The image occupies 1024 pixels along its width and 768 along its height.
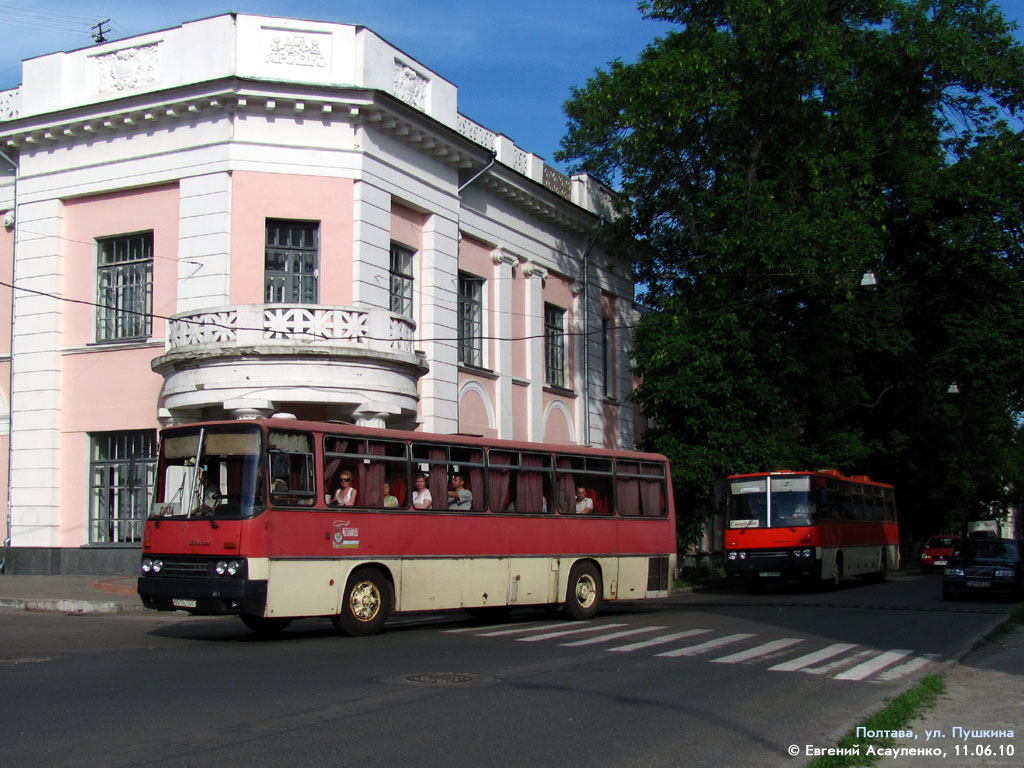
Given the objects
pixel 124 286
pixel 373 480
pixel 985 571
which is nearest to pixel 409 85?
pixel 124 286

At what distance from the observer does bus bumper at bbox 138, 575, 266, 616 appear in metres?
13.6

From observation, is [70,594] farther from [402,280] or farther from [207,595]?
[402,280]

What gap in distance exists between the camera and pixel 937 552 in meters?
46.4

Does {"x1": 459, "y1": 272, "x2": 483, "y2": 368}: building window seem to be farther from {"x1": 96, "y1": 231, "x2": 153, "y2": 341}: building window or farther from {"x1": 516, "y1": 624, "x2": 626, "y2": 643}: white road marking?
{"x1": 516, "y1": 624, "x2": 626, "y2": 643}: white road marking

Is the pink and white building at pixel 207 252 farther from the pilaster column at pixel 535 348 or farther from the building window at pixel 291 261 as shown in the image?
the pilaster column at pixel 535 348

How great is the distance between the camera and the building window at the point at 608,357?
36.7 metres

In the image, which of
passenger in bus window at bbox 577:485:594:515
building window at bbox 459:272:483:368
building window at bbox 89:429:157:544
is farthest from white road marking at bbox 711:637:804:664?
building window at bbox 459:272:483:368

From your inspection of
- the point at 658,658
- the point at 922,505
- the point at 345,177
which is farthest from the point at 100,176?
the point at 922,505

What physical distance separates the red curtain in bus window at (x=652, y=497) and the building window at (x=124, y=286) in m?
11.6

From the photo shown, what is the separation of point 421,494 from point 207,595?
11.7 feet

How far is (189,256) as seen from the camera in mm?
24000

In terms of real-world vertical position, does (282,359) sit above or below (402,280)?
below

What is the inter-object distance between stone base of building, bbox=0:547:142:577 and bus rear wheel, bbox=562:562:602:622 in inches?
417

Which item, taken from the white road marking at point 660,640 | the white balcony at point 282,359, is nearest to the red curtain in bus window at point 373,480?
the white road marking at point 660,640
